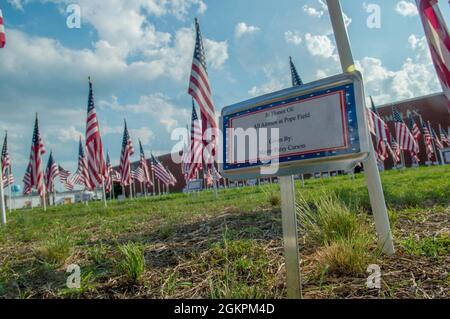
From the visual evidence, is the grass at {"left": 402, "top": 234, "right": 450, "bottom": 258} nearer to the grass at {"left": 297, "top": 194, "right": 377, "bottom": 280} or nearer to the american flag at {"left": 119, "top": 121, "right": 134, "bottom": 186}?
the grass at {"left": 297, "top": 194, "right": 377, "bottom": 280}

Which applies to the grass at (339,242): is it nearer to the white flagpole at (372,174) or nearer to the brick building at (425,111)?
the white flagpole at (372,174)

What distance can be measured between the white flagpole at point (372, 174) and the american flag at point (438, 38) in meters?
1.19

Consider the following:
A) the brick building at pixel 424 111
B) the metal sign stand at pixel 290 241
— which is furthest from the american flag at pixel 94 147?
the brick building at pixel 424 111

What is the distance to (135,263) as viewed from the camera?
A: 2643 millimetres

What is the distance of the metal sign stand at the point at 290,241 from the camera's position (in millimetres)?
1952

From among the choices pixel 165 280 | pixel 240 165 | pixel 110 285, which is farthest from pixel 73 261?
pixel 240 165

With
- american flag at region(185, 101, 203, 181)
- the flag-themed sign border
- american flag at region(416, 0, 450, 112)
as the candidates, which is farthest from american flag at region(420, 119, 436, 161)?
the flag-themed sign border

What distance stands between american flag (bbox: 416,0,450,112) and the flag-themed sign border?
7.75ft

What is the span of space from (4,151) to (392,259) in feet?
81.9

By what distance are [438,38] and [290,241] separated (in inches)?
124

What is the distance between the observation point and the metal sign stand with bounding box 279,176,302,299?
195 centimetres

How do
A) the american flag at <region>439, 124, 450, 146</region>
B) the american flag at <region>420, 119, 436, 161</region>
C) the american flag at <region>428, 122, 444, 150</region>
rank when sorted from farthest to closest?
the american flag at <region>439, 124, 450, 146</region>, the american flag at <region>428, 122, 444, 150</region>, the american flag at <region>420, 119, 436, 161</region>
